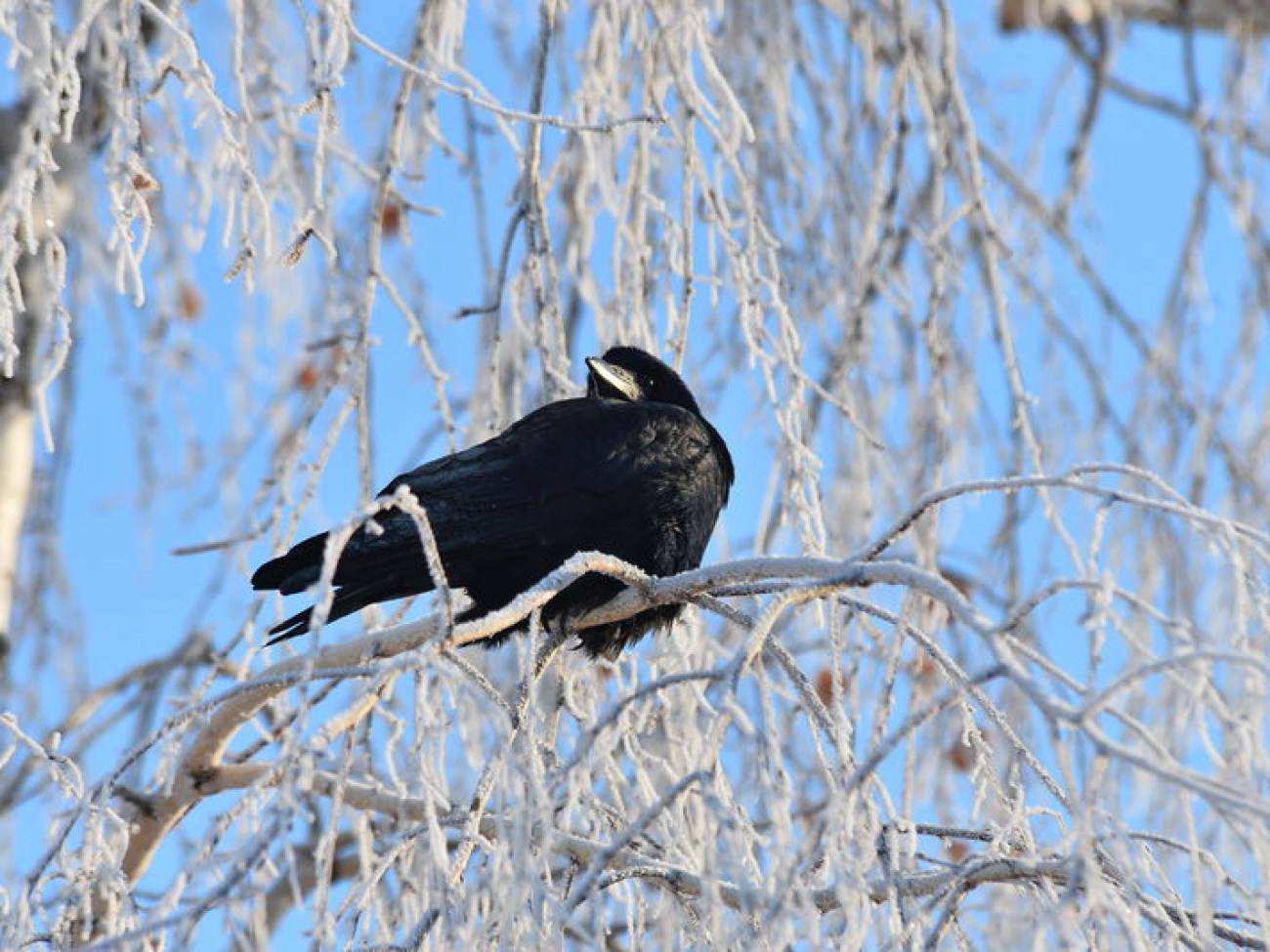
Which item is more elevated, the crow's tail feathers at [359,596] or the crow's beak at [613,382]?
the crow's beak at [613,382]

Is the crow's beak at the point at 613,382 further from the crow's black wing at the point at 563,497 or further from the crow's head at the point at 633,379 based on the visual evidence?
the crow's black wing at the point at 563,497

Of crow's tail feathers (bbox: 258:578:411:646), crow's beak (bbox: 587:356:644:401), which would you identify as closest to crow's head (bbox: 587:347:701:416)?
crow's beak (bbox: 587:356:644:401)

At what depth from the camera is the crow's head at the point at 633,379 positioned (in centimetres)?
305

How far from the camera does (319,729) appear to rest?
164 cm

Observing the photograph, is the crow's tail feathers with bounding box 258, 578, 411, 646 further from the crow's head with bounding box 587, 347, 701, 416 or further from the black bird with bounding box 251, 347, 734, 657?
the crow's head with bounding box 587, 347, 701, 416

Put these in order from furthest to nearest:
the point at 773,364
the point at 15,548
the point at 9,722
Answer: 1. the point at 15,548
2. the point at 773,364
3. the point at 9,722

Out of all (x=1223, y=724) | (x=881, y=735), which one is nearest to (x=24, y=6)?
(x=881, y=735)

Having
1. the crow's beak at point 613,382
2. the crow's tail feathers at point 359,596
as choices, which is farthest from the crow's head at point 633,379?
the crow's tail feathers at point 359,596

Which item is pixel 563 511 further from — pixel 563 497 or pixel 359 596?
pixel 359 596

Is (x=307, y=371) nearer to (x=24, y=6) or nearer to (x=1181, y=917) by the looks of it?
(x=24, y=6)

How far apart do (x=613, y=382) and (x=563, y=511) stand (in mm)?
429

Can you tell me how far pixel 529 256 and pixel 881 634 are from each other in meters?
0.81

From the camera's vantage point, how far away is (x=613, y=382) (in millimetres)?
3092

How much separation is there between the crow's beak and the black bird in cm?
6
